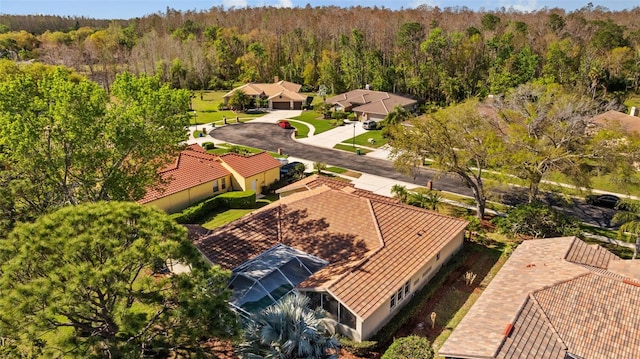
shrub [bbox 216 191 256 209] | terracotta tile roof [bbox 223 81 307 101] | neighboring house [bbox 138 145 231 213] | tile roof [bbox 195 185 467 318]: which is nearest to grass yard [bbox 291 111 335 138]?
terracotta tile roof [bbox 223 81 307 101]

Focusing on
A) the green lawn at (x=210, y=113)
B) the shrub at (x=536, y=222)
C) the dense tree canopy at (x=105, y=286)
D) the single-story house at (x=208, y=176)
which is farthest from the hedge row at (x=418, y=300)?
the green lawn at (x=210, y=113)

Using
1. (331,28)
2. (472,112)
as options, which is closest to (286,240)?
(472,112)

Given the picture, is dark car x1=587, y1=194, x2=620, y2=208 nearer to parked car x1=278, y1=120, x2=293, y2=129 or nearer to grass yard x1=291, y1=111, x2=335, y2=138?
grass yard x1=291, y1=111, x2=335, y2=138

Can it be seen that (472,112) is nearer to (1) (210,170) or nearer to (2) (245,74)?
(1) (210,170)

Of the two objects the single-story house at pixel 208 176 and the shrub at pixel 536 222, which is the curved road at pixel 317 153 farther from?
the single-story house at pixel 208 176

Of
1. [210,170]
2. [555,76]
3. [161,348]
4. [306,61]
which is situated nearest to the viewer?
[161,348]

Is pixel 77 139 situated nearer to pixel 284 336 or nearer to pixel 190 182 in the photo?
pixel 284 336
